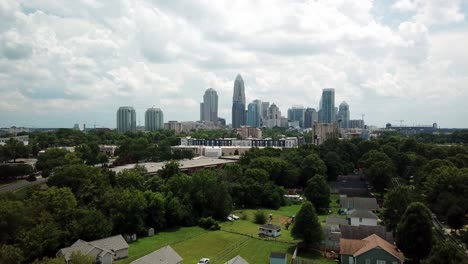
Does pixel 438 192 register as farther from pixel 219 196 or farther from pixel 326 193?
pixel 219 196

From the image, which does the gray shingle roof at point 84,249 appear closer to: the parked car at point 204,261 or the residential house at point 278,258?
the parked car at point 204,261

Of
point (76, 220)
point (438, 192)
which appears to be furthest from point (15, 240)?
point (438, 192)

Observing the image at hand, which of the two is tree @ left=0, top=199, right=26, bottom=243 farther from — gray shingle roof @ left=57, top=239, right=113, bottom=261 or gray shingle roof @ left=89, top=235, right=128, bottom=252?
gray shingle roof @ left=89, top=235, right=128, bottom=252

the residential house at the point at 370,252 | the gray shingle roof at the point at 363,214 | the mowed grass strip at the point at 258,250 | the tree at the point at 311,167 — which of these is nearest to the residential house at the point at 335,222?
the gray shingle roof at the point at 363,214

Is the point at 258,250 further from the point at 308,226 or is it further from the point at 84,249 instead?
the point at 84,249

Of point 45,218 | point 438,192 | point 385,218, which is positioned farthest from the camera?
point 438,192

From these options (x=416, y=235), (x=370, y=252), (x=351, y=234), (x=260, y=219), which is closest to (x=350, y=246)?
(x=370, y=252)
